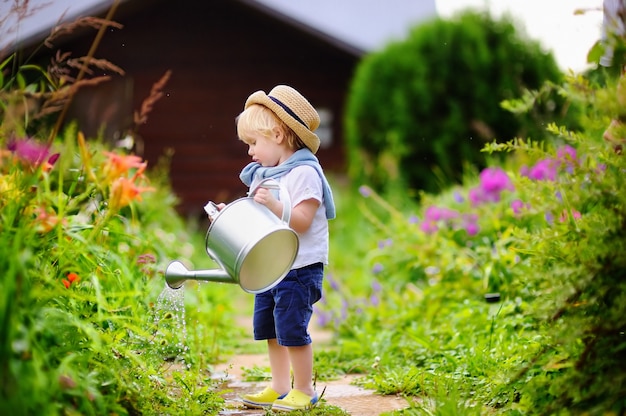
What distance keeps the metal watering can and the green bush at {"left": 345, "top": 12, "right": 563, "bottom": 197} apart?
552 cm

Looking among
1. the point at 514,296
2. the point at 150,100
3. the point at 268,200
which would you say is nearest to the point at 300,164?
the point at 268,200

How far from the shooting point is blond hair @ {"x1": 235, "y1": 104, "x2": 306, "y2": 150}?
109 inches

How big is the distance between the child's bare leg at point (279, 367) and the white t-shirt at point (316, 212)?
0.36m

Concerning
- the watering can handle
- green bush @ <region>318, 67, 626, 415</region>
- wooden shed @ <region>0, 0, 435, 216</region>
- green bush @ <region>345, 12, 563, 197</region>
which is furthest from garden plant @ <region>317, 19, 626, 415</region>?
wooden shed @ <region>0, 0, 435, 216</region>

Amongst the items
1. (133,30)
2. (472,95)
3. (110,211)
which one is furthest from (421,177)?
(110,211)

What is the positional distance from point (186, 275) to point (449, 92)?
6.31 m

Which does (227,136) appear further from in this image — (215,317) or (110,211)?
(110,211)

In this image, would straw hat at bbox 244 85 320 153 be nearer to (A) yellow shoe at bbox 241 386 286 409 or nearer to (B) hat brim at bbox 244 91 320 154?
(B) hat brim at bbox 244 91 320 154

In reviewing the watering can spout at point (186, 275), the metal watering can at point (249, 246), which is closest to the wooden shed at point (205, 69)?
the watering can spout at point (186, 275)

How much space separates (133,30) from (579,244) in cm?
984

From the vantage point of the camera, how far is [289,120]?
8.96 feet

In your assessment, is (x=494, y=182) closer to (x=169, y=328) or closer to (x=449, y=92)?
(x=169, y=328)

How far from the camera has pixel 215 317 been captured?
14.6 ft

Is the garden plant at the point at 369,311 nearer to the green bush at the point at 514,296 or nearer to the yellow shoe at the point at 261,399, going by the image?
the green bush at the point at 514,296
